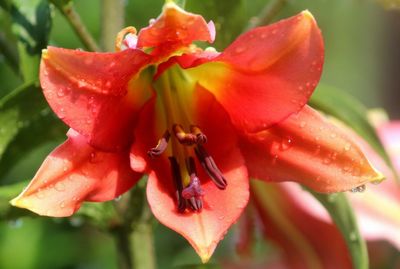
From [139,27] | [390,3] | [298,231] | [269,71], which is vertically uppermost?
[269,71]

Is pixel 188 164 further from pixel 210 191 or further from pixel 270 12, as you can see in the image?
pixel 270 12

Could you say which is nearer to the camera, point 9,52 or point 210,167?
point 210,167

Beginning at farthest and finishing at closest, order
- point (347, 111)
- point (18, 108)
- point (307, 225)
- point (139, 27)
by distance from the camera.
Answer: point (139, 27) < point (307, 225) < point (347, 111) < point (18, 108)

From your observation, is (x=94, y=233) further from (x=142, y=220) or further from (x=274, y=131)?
(x=274, y=131)

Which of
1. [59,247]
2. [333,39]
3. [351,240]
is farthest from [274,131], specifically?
[333,39]

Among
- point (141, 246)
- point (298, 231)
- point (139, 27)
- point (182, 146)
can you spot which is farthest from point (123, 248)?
point (139, 27)

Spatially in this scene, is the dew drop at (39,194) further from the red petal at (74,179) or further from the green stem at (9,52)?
the green stem at (9,52)

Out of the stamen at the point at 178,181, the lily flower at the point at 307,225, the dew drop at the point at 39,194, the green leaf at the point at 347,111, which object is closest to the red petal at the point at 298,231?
the lily flower at the point at 307,225

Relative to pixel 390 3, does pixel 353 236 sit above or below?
below

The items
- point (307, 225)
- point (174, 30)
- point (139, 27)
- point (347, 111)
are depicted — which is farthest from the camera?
point (139, 27)
